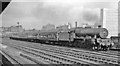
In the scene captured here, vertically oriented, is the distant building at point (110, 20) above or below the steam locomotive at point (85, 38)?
above

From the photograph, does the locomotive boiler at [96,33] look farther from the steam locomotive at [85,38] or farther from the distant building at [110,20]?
the distant building at [110,20]

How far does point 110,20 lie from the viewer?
2477 inches

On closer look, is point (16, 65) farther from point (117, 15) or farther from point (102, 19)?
point (117, 15)

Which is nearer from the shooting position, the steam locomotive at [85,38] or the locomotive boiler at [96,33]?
the steam locomotive at [85,38]

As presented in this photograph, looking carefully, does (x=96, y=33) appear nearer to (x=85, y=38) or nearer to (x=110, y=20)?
(x=85, y=38)

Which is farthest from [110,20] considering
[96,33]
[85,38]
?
[85,38]

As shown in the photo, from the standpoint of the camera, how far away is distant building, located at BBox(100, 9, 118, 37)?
61062mm

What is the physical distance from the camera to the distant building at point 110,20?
61062mm

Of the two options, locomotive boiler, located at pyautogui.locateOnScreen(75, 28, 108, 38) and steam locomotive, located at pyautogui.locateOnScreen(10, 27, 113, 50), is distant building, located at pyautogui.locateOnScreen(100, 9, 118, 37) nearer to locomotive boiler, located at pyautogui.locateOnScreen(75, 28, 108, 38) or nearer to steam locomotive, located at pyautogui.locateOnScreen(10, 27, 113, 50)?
steam locomotive, located at pyautogui.locateOnScreen(10, 27, 113, 50)

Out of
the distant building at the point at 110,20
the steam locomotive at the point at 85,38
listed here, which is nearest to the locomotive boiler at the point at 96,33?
the steam locomotive at the point at 85,38

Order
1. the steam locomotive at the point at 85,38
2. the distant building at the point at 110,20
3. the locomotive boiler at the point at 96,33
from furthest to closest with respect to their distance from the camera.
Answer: the distant building at the point at 110,20 → the locomotive boiler at the point at 96,33 → the steam locomotive at the point at 85,38

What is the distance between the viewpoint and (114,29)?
6050 cm

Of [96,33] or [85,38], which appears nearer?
[96,33]

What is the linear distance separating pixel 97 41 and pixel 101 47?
975mm
